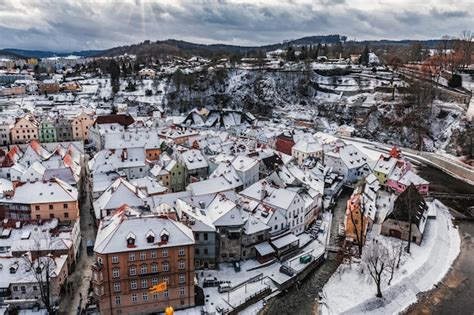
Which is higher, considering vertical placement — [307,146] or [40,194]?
[307,146]

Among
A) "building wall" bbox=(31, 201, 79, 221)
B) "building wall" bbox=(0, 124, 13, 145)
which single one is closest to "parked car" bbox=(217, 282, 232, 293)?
"building wall" bbox=(31, 201, 79, 221)

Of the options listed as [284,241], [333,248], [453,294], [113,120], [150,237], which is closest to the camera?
[150,237]

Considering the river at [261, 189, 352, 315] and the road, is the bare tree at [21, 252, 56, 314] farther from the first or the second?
the river at [261, 189, 352, 315]

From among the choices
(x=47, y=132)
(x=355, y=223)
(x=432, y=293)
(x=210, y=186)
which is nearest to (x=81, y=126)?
(x=47, y=132)

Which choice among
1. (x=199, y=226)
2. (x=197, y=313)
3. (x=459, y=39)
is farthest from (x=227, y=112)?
(x=459, y=39)

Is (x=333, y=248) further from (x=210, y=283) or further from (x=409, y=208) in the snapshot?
(x=210, y=283)

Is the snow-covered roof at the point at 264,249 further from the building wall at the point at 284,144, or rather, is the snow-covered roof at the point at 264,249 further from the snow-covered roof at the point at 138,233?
the building wall at the point at 284,144

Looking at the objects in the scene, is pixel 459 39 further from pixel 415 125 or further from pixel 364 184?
pixel 364 184
